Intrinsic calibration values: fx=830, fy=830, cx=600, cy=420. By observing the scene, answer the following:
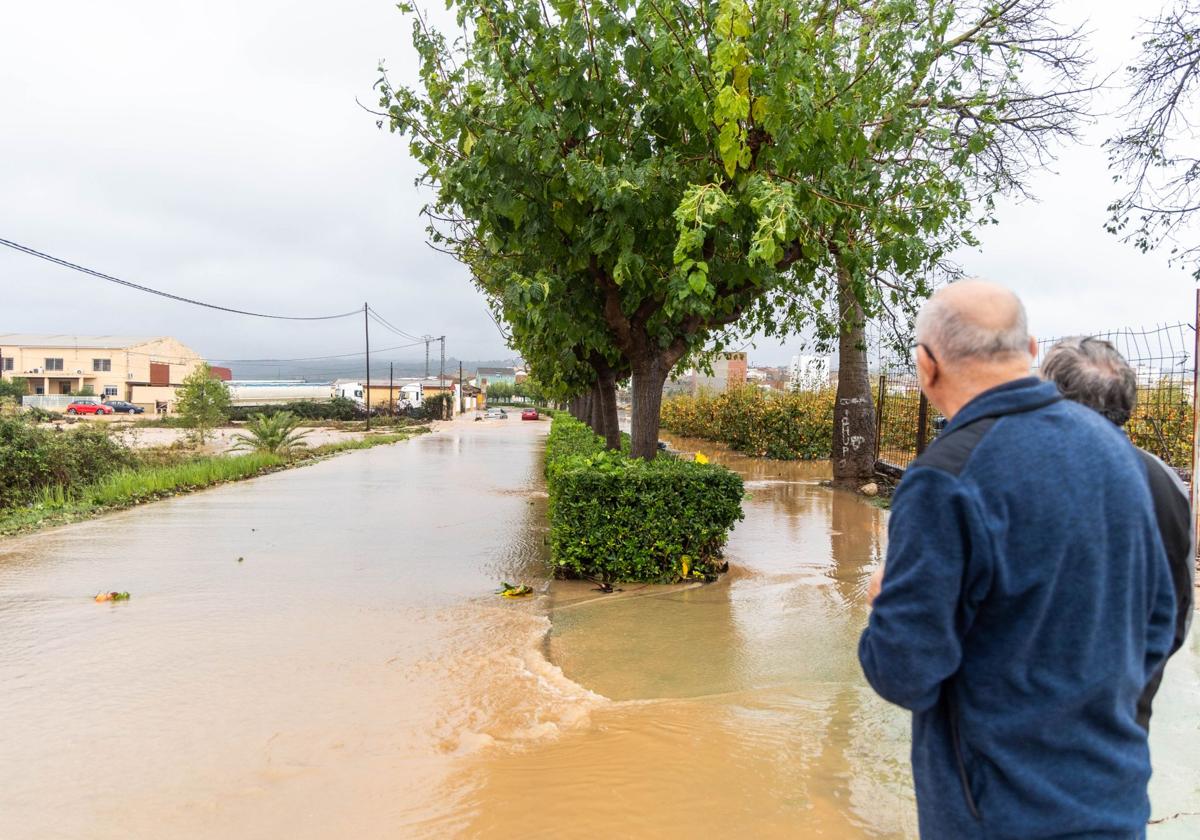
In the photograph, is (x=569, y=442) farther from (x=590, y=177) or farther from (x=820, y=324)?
(x=590, y=177)

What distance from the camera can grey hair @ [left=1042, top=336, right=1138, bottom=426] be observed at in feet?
6.86

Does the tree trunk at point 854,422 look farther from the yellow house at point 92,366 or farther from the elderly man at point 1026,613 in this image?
the yellow house at point 92,366

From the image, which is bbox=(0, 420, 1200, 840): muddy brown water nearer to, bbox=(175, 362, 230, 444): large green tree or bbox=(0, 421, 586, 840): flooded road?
bbox=(0, 421, 586, 840): flooded road

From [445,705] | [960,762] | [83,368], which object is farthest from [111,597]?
[83,368]

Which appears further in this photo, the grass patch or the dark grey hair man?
the grass patch

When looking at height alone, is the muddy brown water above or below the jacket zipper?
below

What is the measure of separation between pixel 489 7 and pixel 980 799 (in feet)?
22.6

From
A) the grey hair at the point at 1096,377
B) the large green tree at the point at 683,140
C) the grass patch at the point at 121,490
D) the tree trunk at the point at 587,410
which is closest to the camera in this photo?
the grey hair at the point at 1096,377

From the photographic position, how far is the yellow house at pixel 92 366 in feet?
254

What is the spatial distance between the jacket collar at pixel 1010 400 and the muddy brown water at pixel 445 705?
2180 millimetres

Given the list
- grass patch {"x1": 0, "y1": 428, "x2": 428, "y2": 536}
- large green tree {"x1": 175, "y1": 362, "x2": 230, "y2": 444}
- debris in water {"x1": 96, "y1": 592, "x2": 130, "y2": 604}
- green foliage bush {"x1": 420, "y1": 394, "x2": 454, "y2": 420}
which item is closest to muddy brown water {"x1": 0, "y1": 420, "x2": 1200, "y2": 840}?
debris in water {"x1": 96, "y1": 592, "x2": 130, "y2": 604}

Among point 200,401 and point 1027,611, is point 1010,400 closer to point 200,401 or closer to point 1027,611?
point 1027,611

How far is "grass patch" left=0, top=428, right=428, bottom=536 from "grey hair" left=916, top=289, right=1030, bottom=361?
12331 mm

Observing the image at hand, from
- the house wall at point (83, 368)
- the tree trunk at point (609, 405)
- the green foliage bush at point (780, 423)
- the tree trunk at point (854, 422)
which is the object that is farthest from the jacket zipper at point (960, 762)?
the house wall at point (83, 368)
